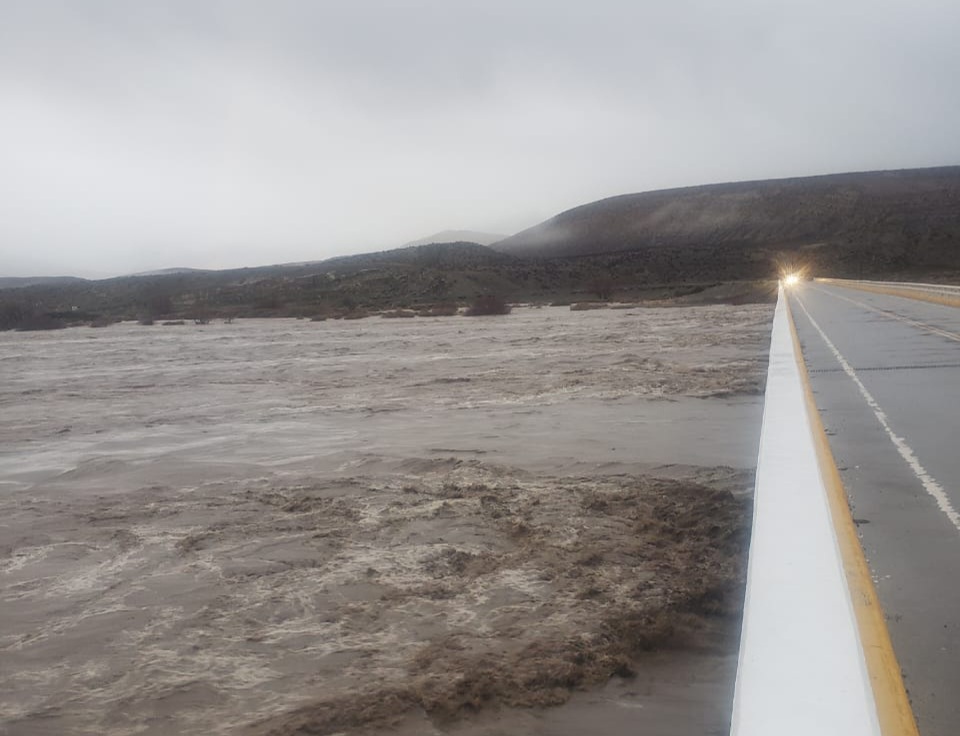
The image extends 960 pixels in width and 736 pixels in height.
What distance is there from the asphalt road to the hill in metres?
73.4

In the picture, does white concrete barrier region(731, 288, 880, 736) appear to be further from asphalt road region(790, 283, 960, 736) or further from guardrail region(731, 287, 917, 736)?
asphalt road region(790, 283, 960, 736)

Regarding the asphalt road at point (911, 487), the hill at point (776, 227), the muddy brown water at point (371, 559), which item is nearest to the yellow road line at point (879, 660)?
the asphalt road at point (911, 487)

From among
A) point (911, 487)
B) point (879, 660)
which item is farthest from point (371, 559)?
point (879, 660)

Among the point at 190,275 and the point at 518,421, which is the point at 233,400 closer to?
the point at 518,421

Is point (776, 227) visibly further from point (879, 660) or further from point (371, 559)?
point (879, 660)

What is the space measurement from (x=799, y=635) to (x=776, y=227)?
149914 mm

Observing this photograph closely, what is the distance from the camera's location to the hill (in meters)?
95.6

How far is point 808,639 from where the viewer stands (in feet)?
5.00

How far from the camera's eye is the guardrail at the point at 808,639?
4.19 feet

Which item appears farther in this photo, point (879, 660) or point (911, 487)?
point (911, 487)

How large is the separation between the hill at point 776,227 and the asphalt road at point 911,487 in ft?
241

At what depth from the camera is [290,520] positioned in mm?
5828

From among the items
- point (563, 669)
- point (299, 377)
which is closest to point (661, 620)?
point (563, 669)

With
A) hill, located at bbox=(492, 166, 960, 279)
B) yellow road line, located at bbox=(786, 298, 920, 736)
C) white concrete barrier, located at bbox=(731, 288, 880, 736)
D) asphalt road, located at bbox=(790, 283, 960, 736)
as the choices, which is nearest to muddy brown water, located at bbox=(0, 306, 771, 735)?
asphalt road, located at bbox=(790, 283, 960, 736)
